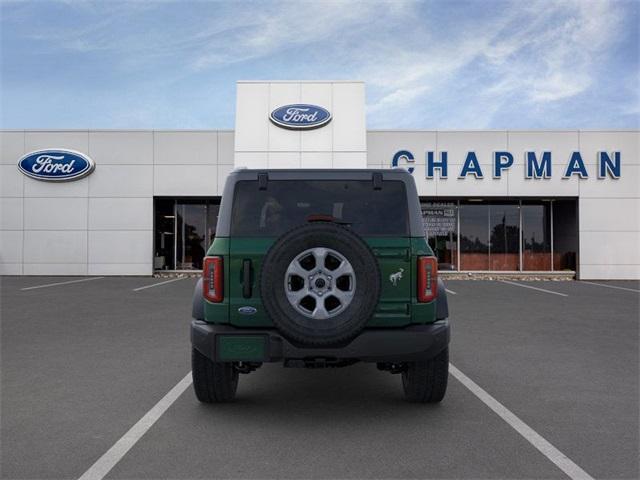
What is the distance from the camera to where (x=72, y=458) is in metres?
3.47

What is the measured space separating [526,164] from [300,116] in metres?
9.12

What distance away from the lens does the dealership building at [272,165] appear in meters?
21.0

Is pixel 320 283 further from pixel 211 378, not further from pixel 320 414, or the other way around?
pixel 211 378

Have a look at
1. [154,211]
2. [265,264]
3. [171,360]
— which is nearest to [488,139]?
[154,211]

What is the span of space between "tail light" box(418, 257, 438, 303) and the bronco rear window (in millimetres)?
276

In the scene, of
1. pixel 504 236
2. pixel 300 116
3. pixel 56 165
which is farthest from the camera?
pixel 504 236

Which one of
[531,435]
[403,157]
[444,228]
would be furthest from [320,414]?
[444,228]

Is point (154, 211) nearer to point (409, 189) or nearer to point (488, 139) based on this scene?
point (488, 139)

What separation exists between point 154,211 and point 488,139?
44.9ft

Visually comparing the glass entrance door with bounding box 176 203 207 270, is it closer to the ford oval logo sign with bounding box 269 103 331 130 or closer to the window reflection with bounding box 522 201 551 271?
the ford oval logo sign with bounding box 269 103 331 130

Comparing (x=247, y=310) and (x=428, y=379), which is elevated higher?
(x=247, y=310)

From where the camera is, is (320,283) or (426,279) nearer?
(320,283)

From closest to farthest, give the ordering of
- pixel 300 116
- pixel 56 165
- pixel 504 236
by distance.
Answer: pixel 300 116, pixel 56 165, pixel 504 236

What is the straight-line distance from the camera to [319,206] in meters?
4.32
